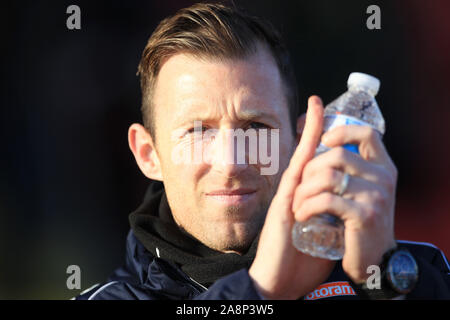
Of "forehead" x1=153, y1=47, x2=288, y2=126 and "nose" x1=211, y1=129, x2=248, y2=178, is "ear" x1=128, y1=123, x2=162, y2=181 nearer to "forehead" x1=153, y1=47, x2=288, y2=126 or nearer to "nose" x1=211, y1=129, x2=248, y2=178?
"forehead" x1=153, y1=47, x2=288, y2=126

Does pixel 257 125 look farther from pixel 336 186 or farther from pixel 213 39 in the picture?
pixel 336 186

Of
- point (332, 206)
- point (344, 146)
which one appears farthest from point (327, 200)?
point (344, 146)

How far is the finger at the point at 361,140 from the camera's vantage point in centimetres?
126

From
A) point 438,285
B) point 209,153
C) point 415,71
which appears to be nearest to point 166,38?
point 209,153

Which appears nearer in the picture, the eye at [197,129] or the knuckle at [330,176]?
the knuckle at [330,176]

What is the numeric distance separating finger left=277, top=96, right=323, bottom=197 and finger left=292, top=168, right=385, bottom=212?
53 mm

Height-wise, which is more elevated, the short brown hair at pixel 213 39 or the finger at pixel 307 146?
the short brown hair at pixel 213 39

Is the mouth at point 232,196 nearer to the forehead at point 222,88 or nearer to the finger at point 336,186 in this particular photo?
the forehead at point 222,88

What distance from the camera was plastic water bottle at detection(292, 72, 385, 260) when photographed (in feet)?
4.33

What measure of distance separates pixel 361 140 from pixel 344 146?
4cm

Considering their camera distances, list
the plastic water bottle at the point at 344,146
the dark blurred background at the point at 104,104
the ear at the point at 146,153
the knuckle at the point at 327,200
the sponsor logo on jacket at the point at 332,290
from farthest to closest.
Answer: the dark blurred background at the point at 104,104
the ear at the point at 146,153
the sponsor logo on jacket at the point at 332,290
the plastic water bottle at the point at 344,146
the knuckle at the point at 327,200

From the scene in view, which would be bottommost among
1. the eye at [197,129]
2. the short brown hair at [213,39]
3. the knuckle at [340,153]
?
the knuckle at [340,153]

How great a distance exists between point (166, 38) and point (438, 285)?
1.28 m

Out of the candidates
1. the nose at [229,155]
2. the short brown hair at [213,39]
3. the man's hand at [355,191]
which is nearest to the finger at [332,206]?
the man's hand at [355,191]
